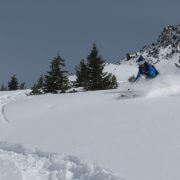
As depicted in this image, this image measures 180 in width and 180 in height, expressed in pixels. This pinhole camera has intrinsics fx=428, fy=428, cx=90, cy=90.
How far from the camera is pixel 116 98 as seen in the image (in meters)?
18.1

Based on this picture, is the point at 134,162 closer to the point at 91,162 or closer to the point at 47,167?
the point at 91,162

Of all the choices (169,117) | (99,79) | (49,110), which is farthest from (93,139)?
(99,79)

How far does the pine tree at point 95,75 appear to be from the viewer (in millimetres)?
35125

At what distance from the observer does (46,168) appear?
401 inches

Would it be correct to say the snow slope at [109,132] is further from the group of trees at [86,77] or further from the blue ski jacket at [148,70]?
the group of trees at [86,77]

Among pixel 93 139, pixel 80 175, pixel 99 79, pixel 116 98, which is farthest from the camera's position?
pixel 99 79

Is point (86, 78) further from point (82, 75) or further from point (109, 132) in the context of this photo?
point (109, 132)

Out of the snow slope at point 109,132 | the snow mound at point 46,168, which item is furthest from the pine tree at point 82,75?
the snow mound at point 46,168

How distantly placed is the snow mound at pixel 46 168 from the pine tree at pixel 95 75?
77.8 ft


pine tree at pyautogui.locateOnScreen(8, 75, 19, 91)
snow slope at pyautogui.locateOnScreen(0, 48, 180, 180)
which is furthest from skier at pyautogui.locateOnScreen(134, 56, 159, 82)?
pine tree at pyautogui.locateOnScreen(8, 75, 19, 91)

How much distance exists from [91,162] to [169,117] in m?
4.26

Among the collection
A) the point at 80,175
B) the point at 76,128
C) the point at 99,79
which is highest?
the point at 99,79

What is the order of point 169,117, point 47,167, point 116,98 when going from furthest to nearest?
1. point 116,98
2. point 169,117
3. point 47,167

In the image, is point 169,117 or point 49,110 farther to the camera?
point 49,110
